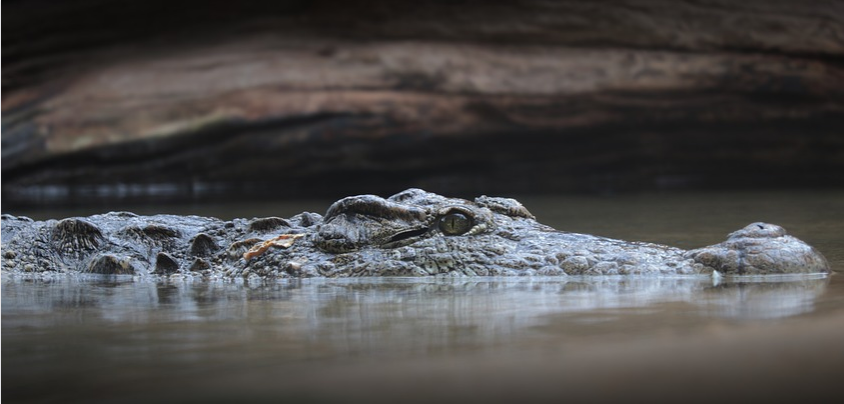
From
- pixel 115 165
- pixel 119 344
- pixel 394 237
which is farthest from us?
pixel 115 165

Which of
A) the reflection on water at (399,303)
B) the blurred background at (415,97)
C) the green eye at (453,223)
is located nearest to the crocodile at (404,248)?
the green eye at (453,223)

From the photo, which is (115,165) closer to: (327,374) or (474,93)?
(474,93)

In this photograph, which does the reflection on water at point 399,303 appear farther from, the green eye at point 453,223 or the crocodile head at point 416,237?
the green eye at point 453,223

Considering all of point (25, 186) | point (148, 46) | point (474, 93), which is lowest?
point (25, 186)

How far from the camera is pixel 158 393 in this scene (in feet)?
6.79

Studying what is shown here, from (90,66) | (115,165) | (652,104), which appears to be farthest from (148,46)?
(652,104)

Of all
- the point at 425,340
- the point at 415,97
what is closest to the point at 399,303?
the point at 425,340

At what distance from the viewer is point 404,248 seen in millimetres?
4281

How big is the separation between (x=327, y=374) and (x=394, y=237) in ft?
6.88

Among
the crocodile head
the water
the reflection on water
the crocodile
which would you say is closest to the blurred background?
the crocodile

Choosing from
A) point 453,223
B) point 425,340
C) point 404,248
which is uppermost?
point 453,223

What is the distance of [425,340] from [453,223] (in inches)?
65.4

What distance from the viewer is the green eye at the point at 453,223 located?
4.25m

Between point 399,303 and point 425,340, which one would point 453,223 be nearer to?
point 399,303
